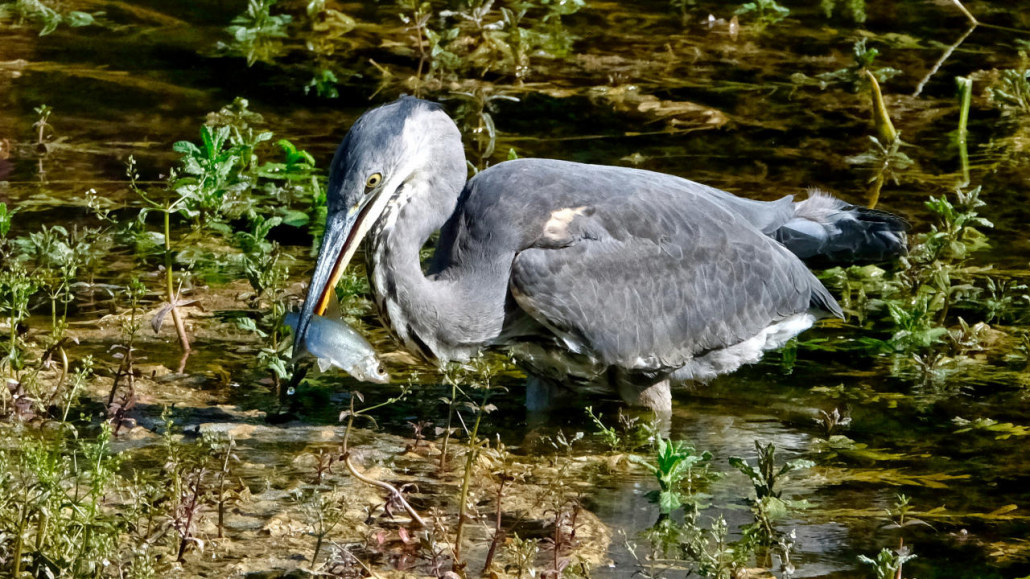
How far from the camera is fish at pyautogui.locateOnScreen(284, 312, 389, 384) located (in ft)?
15.9

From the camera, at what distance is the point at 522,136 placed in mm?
→ 8695

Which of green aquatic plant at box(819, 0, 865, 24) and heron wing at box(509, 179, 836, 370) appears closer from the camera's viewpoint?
heron wing at box(509, 179, 836, 370)

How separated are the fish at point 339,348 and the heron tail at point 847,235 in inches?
95.8

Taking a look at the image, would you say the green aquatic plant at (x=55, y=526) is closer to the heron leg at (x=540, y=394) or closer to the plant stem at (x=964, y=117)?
the heron leg at (x=540, y=394)

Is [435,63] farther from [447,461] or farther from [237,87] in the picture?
[447,461]

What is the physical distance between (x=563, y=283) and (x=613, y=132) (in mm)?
3566

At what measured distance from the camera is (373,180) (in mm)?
5160

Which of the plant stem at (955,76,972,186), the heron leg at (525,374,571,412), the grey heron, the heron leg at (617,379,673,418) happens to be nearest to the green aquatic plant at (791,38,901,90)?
the plant stem at (955,76,972,186)

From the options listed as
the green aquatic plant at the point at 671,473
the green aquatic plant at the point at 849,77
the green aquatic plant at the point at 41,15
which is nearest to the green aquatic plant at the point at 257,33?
the green aquatic plant at the point at 41,15

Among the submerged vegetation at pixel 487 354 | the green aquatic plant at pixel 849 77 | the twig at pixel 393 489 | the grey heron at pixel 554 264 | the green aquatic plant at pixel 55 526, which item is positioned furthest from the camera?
the green aquatic plant at pixel 849 77

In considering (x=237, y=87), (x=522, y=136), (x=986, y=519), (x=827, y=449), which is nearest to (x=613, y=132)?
(x=522, y=136)

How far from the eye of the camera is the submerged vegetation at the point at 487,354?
14.5ft

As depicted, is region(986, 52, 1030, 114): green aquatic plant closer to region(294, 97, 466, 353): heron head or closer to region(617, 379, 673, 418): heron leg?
region(617, 379, 673, 418): heron leg

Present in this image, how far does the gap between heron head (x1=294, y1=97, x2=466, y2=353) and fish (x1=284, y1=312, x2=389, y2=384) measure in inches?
2.1
